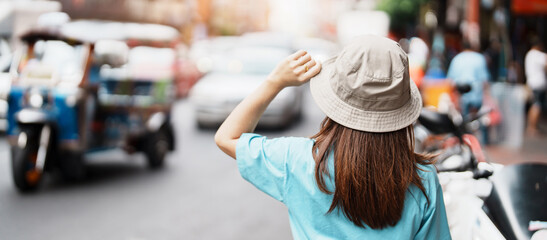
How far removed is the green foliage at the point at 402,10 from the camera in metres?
27.1

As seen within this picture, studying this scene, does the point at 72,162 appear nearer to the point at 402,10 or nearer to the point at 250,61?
the point at 250,61

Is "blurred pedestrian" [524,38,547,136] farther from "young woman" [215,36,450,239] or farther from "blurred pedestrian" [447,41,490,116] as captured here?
"young woman" [215,36,450,239]

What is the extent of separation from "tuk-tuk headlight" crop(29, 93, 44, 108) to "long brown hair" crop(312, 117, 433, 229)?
5.71 meters

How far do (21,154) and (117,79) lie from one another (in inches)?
117

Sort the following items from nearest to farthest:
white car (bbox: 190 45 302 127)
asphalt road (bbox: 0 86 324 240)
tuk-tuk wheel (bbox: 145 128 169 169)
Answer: asphalt road (bbox: 0 86 324 240), tuk-tuk wheel (bbox: 145 128 169 169), white car (bbox: 190 45 302 127)

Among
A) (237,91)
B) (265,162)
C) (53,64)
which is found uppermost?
(265,162)

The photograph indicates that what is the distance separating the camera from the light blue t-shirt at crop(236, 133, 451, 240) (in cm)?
177

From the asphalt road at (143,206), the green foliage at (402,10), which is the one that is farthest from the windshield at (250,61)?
the green foliage at (402,10)

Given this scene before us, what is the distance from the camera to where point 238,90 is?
11938 millimetres

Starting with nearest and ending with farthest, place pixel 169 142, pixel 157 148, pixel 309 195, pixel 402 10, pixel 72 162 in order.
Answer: pixel 309 195 < pixel 72 162 < pixel 157 148 < pixel 169 142 < pixel 402 10

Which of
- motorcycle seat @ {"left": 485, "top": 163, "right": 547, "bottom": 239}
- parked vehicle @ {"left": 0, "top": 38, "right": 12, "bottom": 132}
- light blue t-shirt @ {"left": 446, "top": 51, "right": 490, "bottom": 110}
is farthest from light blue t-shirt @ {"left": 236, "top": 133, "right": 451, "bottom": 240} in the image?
light blue t-shirt @ {"left": 446, "top": 51, "right": 490, "bottom": 110}

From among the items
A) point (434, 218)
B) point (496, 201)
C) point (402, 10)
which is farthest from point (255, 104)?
point (402, 10)

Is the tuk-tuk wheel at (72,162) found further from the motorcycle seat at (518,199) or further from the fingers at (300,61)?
the fingers at (300,61)

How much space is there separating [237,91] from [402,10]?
18.3 metres
